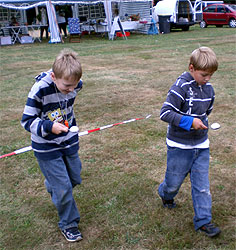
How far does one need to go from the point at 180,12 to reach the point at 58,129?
24.7 metres

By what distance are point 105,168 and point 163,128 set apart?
4.70ft

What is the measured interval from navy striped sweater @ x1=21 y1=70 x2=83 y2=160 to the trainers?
0.65m

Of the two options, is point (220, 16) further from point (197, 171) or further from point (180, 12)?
point (197, 171)

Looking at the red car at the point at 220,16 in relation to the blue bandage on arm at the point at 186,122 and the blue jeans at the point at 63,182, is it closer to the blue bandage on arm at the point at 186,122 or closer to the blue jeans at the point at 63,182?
the blue bandage on arm at the point at 186,122

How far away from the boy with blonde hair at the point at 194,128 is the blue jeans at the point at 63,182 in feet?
2.60

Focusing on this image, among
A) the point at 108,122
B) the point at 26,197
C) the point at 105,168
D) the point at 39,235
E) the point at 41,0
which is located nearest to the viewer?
the point at 39,235

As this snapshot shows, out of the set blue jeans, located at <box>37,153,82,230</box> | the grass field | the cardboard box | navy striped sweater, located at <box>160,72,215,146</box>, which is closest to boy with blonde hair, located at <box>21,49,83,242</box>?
blue jeans, located at <box>37,153,82,230</box>

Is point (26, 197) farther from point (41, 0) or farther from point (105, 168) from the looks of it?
point (41, 0)

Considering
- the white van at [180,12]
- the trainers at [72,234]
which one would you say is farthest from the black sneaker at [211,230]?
the white van at [180,12]

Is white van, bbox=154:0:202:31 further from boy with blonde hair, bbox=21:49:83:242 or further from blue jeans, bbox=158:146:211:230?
boy with blonde hair, bbox=21:49:83:242

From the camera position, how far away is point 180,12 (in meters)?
24.8

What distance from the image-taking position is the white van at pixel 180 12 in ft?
75.5

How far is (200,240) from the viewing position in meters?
2.62

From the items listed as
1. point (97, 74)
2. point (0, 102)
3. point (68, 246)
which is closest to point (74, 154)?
point (68, 246)
